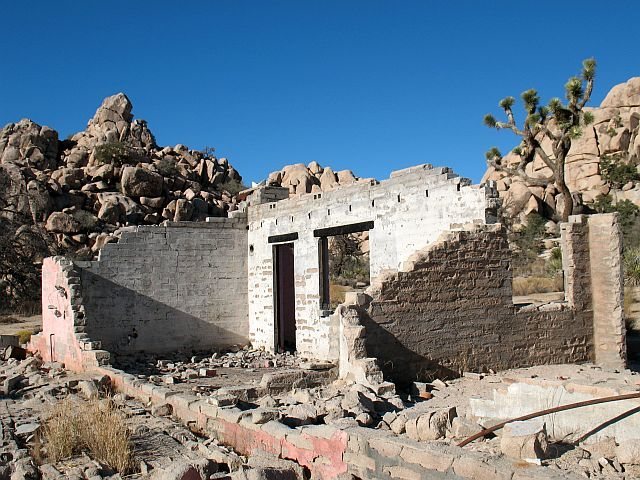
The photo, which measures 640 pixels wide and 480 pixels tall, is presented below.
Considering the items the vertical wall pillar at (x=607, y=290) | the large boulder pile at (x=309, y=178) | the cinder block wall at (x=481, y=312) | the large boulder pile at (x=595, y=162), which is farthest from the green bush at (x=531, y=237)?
the cinder block wall at (x=481, y=312)

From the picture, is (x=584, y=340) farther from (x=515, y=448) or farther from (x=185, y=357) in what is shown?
(x=185, y=357)

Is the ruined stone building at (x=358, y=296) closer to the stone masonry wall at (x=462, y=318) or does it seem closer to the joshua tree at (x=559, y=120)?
the stone masonry wall at (x=462, y=318)

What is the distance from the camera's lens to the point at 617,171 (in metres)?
39.2

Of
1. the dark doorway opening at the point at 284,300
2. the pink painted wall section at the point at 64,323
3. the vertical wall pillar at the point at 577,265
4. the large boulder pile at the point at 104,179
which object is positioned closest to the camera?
the vertical wall pillar at the point at 577,265

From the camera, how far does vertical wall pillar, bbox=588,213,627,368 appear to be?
9812 millimetres

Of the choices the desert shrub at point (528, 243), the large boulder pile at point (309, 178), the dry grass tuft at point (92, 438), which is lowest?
the dry grass tuft at point (92, 438)

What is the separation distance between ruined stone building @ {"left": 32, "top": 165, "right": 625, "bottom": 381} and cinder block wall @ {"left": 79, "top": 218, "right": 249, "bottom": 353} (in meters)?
0.03

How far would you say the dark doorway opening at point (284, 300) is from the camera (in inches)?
560

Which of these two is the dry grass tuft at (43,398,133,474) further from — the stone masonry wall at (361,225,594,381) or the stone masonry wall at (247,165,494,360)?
the stone masonry wall at (247,165,494,360)

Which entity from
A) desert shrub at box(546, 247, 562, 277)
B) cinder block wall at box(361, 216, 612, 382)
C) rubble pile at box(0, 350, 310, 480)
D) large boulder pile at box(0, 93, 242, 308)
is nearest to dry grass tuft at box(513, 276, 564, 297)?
desert shrub at box(546, 247, 562, 277)

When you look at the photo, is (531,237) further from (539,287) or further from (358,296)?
(358,296)

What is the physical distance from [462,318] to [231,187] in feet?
83.8

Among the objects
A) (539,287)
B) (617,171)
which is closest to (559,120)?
(539,287)

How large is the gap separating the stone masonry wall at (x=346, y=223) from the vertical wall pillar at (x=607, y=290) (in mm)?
2350
